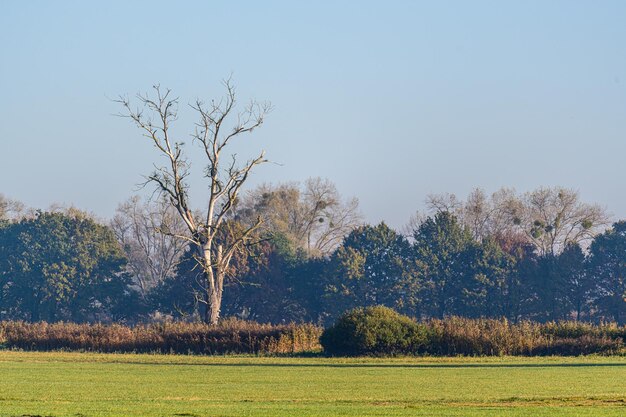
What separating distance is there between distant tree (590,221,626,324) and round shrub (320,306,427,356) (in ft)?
117

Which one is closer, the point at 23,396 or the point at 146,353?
the point at 23,396

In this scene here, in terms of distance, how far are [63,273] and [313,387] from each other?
58640 mm

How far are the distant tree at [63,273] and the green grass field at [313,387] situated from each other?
137 ft

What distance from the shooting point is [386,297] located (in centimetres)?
8044

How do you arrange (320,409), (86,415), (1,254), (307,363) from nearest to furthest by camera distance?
(86,415) < (320,409) < (307,363) < (1,254)

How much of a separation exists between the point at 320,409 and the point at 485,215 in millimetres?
88325

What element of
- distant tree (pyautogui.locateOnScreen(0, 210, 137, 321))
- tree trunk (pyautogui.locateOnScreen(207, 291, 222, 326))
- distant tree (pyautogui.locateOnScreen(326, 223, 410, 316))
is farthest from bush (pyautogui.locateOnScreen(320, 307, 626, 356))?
distant tree (pyautogui.locateOnScreen(0, 210, 137, 321))

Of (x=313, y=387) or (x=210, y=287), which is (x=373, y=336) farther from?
(x=210, y=287)

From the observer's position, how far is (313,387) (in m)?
27.2

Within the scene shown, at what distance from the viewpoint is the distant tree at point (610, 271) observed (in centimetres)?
7781

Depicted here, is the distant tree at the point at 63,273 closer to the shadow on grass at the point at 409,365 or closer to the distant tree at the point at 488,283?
the distant tree at the point at 488,283

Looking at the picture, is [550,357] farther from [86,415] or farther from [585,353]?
[86,415]

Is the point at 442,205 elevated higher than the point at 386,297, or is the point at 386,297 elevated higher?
the point at 442,205

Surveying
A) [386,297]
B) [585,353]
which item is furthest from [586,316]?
[585,353]
